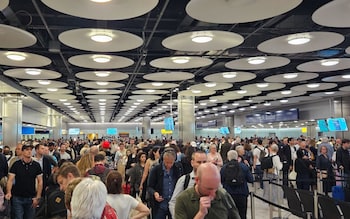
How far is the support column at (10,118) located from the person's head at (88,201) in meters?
20.9

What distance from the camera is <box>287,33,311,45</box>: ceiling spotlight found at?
10.3 meters

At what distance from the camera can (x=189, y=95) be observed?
78.3ft

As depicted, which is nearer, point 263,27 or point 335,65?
point 263,27

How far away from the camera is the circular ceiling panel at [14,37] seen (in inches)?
353

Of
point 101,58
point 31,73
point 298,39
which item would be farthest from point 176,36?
point 31,73

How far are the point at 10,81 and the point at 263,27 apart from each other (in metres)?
12.8

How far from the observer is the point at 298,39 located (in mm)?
10477

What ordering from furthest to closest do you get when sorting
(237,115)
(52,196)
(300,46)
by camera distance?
(237,115)
(300,46)
(52,196)

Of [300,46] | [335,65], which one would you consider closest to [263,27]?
[300,46]

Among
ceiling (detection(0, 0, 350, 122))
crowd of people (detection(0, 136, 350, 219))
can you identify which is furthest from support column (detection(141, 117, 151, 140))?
crowd of people (detection(0, 136, 350, 219))

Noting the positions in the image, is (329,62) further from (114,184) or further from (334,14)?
(114,184)

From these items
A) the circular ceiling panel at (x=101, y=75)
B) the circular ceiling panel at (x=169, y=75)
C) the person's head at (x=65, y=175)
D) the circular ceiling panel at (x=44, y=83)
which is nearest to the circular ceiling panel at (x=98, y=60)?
the circular ceiling panel at (x=101, y=75)

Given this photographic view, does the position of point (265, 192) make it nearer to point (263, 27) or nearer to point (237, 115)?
point (263, 27)

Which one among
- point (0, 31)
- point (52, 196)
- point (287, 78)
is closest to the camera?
point (52, 196)
